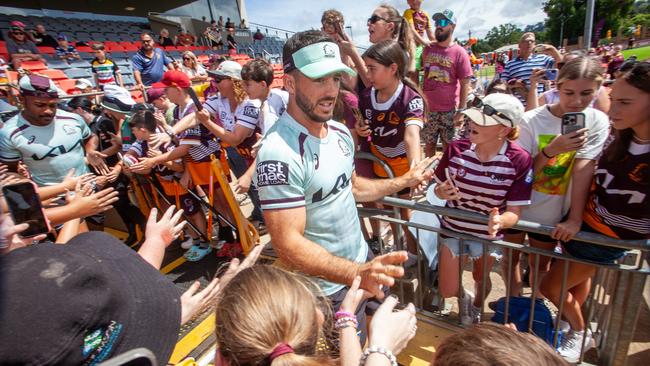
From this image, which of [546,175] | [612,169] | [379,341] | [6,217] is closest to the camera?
[379,341]

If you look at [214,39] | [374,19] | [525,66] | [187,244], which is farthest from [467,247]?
[214,39]

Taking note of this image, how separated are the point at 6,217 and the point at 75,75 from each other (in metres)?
16.0

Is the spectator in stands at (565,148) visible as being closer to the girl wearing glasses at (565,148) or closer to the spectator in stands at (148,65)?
the girl wearing glasses at (565,148)

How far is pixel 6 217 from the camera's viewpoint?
1.53m

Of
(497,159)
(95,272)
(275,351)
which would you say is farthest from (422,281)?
(95,272)

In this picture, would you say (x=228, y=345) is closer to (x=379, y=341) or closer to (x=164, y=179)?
(x=379, y=341)

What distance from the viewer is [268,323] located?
107cm

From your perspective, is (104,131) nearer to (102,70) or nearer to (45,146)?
(45,146)

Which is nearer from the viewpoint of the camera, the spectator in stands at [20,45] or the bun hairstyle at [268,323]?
the bun hairstyle at [268,323]

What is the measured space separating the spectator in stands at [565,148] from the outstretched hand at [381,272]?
1.29m

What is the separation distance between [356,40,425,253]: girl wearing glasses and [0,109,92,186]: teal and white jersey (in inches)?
127

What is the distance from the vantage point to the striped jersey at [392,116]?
308 cm

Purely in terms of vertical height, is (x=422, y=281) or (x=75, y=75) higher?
(x=75, y=75)

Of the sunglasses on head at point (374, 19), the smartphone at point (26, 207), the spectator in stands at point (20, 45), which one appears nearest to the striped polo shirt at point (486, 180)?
the sunglasses on head at point (374, 19)
